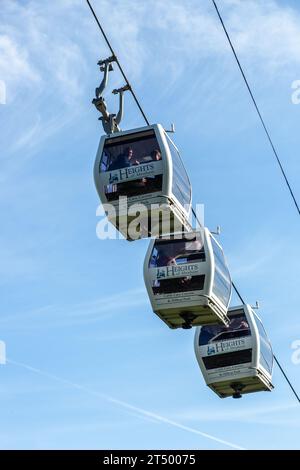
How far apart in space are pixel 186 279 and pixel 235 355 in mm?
4368

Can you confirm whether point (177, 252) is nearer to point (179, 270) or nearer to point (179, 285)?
point (179, 270)

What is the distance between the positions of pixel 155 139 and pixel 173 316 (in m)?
4.56

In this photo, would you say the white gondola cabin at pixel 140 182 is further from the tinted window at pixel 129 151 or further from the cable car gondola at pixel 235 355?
the cable car gondola at pixel 235 355

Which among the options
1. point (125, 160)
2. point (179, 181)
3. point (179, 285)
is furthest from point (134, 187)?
point (179, 285)

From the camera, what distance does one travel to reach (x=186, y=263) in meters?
31.2

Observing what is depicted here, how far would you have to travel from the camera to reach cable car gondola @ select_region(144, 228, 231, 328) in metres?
30.9

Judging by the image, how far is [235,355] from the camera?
3459 centimetres

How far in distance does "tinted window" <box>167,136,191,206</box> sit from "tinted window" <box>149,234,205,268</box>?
186cm

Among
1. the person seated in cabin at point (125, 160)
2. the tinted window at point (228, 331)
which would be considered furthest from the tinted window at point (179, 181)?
the tinted window at point (228, 331)

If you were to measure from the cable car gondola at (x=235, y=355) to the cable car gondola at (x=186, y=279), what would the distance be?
10.2 feet

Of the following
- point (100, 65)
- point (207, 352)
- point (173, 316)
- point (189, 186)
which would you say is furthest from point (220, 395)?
point (100, 65)
